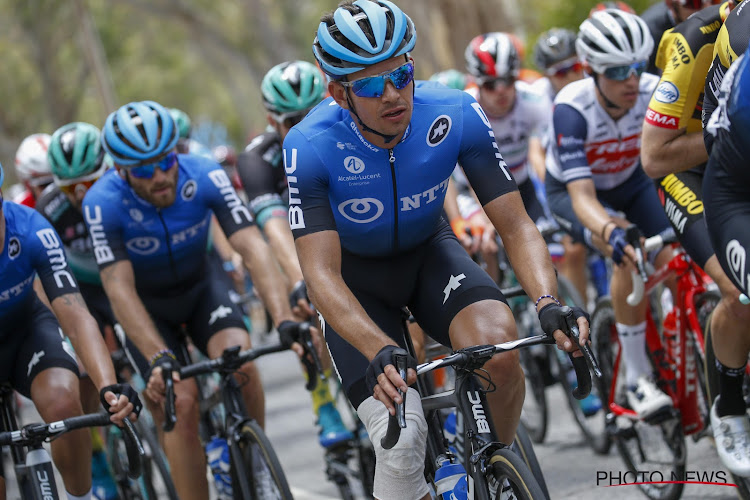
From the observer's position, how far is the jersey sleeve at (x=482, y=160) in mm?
4367

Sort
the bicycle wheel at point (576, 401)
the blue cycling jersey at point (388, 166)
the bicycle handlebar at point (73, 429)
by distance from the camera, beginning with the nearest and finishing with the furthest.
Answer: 1. the blue cycling jersey at point (388, 166)
2. the bicycle handlebar at point (73, 429)
3. the bicycle wheel at point (576, 401)

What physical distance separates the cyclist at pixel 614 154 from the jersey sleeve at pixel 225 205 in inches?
75.9

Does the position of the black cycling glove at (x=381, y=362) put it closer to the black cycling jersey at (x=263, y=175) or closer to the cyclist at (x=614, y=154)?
the cyclist at (x=614, y=154)

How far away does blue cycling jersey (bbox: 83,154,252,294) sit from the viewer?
6082 mm

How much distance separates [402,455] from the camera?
4109mm

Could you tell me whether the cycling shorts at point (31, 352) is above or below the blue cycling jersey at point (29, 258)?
below

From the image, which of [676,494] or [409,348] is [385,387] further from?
[676,494]

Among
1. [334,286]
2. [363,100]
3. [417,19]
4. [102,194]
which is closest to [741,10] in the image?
[363,100]

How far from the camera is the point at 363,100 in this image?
4.22 m

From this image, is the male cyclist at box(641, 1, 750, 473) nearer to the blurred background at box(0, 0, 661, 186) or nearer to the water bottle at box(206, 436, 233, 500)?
the water bottle at box(206, 436, 233, 500)

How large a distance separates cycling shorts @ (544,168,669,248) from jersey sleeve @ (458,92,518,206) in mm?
2408

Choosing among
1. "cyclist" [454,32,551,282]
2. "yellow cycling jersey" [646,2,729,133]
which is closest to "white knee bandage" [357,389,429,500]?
"yellow cycling jersey" [646,2,729,133]

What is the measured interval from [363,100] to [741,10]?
58.2 inches

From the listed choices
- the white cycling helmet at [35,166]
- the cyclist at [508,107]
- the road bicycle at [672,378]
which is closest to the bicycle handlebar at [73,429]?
the road bicycle at [672,378]
